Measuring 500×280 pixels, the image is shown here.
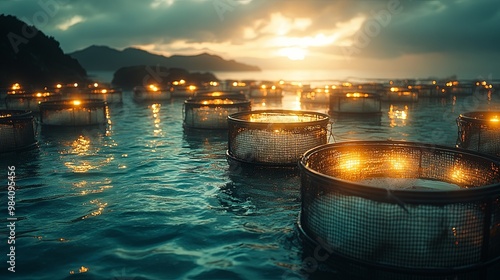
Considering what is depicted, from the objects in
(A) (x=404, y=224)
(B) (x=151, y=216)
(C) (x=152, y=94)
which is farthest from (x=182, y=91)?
(A) (x=404, y=224)

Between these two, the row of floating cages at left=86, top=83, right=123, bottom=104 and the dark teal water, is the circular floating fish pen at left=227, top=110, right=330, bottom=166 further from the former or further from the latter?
the row of floating cages at left=86, top=83, right=123, bottom=104

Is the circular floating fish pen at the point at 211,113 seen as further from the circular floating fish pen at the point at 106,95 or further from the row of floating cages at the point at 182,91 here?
the row of floating cages at the point at 182,91

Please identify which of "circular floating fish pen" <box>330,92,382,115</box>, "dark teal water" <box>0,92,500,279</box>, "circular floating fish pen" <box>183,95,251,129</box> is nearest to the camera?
"dark teal water" <box>0,92,500,279</box>

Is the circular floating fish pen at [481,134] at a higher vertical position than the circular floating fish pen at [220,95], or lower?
lower

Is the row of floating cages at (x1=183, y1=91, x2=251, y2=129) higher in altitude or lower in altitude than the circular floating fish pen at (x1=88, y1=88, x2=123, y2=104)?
lower

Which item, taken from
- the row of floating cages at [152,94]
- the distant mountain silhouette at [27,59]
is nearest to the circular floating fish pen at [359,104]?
the row of floating cages at [152,94]

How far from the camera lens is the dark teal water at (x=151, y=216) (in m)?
6.79

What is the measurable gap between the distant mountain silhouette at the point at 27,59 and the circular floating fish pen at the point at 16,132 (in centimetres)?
4994

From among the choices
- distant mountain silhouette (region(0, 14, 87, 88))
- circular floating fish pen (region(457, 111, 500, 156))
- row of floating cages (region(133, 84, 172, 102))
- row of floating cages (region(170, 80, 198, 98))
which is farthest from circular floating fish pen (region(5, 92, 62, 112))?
distant mountain silhouette (region(0, 14, 87, 88))

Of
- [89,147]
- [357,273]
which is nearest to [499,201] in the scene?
[357,273]

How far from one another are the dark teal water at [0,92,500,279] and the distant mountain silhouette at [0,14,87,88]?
53693 millimetres

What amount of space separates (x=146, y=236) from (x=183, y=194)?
9.16 ft

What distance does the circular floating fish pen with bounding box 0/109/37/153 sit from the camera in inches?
596

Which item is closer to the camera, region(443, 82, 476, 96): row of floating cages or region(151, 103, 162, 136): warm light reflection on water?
region(151, 103, 162, 136): warm light reflection on water
